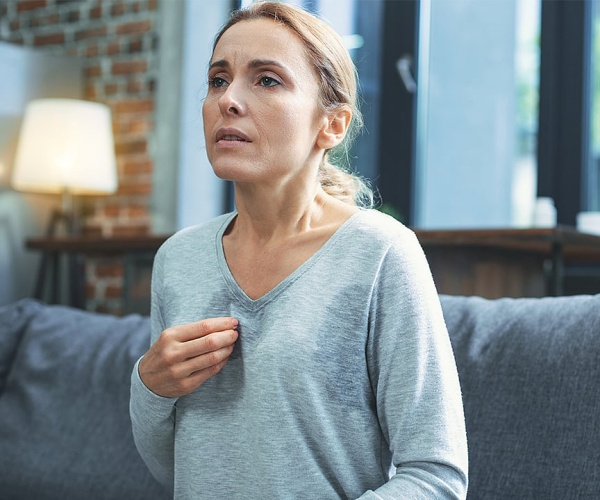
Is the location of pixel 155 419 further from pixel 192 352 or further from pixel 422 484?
pixel 422 484

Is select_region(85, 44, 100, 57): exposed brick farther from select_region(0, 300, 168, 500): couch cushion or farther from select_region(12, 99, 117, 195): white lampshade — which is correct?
select_region(0, 300, 168, 500): couch cushion

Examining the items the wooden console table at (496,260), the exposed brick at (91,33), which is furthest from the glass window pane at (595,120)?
the exposed brick at (91,33)

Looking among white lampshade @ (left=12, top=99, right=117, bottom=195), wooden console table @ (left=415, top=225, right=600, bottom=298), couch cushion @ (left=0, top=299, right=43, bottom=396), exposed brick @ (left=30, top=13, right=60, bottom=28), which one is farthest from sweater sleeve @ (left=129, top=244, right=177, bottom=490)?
exposed brick @ (left=30, top=13, right=60, bottom=28)

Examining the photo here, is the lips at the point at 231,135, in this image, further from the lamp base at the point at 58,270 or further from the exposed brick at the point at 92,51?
the exposed brick at the point at 92,51

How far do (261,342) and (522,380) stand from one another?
458 millimetres

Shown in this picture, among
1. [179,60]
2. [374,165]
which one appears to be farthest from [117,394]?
[179,60]

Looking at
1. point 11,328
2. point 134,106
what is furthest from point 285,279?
point 134,106

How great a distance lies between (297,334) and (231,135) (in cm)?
27

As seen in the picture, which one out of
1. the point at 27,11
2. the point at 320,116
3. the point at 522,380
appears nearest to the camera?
the point at 320,116

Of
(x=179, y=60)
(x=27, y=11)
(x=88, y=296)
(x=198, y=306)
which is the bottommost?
(x=88, y=296)

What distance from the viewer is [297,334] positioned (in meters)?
1.17

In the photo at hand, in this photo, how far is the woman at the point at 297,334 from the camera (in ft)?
3.70

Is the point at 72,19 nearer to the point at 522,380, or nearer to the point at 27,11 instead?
the point at 27,11

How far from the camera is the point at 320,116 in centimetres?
125
